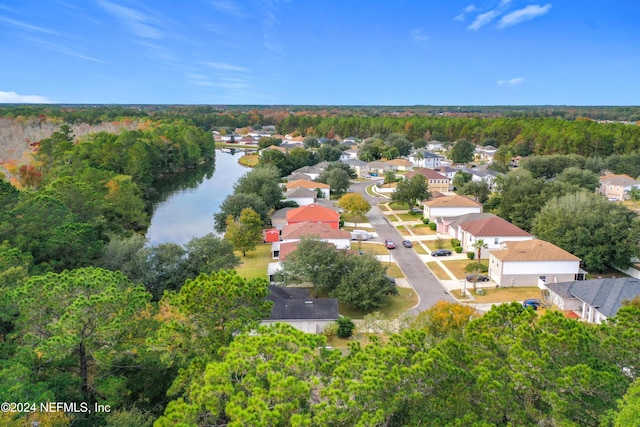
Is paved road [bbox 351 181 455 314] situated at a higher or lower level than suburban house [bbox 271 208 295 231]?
lower

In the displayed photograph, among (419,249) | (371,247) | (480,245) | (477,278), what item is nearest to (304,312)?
(477,278)

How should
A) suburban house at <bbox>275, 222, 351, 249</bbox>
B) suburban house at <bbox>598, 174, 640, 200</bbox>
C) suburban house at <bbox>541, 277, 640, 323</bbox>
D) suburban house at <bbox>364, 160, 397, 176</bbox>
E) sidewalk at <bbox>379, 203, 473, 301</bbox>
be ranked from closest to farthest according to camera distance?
suburban house at <bbox>541, 277, 640, 323</bbox>, sidewalk at <bbox>379, 203, 473, 301</bbox>, suburban house at <bbox>275, 222, 351, 249</bbox>, suburban house at <bbox>598, 174, 640, 200</bbox>, suburban house at <bbox>364, 160, 397, 176</bbox>

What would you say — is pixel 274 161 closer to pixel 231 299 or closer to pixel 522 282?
pixel 522 282

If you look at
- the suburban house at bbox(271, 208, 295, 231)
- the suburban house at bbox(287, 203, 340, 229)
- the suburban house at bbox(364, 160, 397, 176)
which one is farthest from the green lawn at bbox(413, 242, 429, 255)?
the suburban house at bbox(364, 160, 397, 176)

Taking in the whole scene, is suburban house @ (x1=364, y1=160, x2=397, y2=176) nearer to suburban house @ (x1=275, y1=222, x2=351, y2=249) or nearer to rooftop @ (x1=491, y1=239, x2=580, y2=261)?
suburban house @ (x1=275, y1=222, x2=351, y2=249)

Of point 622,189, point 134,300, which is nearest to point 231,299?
point 134,300

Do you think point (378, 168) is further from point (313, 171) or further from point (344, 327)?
point (344, 327)

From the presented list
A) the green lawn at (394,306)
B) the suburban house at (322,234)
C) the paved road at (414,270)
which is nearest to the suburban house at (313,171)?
the paved road at (414,270)
